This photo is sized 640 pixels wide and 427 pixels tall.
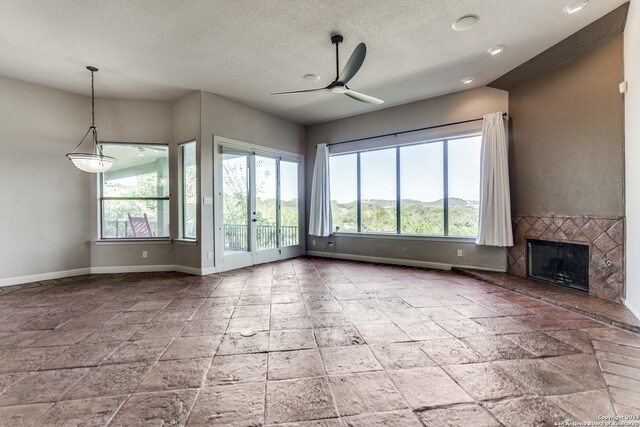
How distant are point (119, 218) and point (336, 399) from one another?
5470 millimetres

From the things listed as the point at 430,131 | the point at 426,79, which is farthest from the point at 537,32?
the point at 430,131

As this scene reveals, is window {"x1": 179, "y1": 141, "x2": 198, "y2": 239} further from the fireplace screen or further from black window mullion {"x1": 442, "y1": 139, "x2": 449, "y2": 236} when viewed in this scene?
the fireplace screen

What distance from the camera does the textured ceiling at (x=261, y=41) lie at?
2.92 meters

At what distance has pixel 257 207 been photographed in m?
6.04

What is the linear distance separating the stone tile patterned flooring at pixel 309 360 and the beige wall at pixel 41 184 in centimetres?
108

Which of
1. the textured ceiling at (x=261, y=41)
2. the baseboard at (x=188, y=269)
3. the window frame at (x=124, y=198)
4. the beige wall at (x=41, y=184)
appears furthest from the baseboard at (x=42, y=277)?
the textured ceiling at (x=261, y=41)

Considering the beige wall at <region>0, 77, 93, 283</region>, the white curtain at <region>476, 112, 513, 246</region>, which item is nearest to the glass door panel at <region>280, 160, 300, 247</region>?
the beige wall at <region>0, 77, 93, 283</region>

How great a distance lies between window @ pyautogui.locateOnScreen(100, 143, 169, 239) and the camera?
5426 mm

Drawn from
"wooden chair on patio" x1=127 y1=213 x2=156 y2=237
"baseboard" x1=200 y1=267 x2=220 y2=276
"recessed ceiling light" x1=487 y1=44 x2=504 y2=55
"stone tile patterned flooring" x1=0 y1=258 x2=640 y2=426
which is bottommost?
"stone tile patterned flooring" x1=0 y1=258 x2=640 y2=426

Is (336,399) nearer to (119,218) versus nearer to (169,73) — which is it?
(169,73)

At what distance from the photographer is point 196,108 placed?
16.6 ft

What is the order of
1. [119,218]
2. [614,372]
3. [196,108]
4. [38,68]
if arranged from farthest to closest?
[119,218] < [196,108] < [38,68] < [614,372]

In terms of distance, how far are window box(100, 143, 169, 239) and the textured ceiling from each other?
3.68 feet

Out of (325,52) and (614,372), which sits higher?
(325,52)
